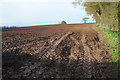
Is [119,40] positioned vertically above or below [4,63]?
above

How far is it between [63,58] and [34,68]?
5.25ft

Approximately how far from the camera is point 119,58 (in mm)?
6051

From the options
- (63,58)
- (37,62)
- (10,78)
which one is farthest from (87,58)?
(10,78)

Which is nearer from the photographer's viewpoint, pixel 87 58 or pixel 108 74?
pixel 108 74

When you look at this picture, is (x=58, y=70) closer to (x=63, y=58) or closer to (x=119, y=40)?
(x=63, y=58)

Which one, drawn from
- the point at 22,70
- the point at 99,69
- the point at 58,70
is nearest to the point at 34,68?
the point at 22,70

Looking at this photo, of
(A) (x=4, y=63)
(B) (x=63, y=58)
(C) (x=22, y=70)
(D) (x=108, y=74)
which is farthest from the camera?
(B) (x=63, y=58)

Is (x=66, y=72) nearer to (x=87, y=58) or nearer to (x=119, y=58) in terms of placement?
(x=87, y=58)

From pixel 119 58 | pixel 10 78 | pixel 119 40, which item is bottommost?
pixel 10 78

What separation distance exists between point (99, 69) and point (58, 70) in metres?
1.56

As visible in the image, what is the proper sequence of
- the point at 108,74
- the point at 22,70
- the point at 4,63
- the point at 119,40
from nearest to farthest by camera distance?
the point at 108,74
the point at 22,70
the point at 4,63
the point at 119,40

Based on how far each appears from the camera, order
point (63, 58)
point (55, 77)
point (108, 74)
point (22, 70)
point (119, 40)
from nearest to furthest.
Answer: point (55, 77) → point (108, 74) → point (22, 70) → point (63, 58) → point (119, 40)

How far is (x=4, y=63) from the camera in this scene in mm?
5770

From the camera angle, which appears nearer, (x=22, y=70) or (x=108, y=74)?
(x=108, y=74)
